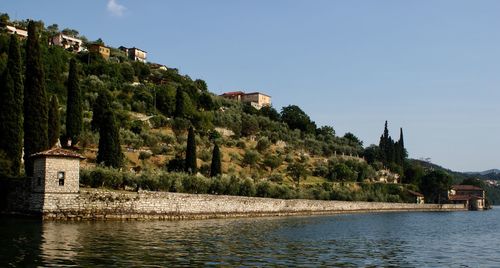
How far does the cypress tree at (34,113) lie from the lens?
4403cm

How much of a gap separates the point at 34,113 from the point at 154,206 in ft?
42.2

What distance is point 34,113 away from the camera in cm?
4475

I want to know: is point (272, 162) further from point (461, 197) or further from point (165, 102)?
point (461, 197)

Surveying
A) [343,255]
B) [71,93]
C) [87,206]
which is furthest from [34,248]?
[71,93]

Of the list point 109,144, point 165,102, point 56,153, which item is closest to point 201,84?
point 165,102

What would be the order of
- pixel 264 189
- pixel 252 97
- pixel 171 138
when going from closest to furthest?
pixel 264 189
pixel 171 138
pixel 252 97

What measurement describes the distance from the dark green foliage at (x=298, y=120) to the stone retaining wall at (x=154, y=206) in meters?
78.3

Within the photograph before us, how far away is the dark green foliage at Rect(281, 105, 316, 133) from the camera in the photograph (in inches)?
5861

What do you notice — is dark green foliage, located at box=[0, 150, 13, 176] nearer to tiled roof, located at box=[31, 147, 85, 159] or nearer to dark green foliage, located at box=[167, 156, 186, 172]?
tiled roof, located at box=[31, 147, 85, 159]

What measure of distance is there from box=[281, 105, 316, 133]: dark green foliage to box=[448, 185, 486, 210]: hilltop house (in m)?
41.2

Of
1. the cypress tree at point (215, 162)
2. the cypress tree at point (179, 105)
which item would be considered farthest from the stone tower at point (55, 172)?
the cypress tree at point (179, 105)

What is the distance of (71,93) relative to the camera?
62312mm

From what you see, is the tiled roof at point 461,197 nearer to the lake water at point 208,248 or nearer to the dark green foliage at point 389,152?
the dark green foliage at point 389,152

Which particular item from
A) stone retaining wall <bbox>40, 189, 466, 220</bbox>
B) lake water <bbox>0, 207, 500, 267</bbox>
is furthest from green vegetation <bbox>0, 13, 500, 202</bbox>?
lake water <bbox>0, 207, 500, 267</bbox>
